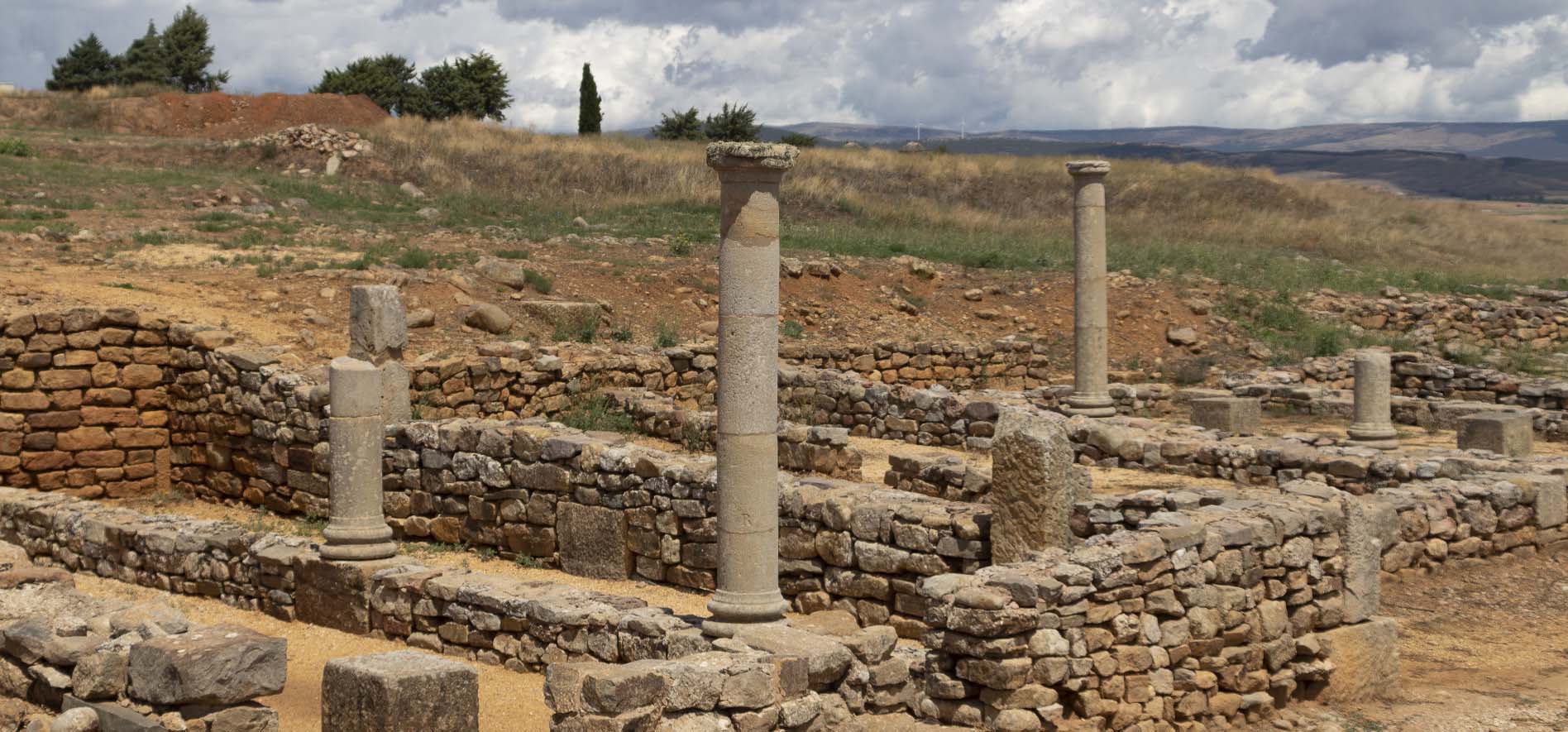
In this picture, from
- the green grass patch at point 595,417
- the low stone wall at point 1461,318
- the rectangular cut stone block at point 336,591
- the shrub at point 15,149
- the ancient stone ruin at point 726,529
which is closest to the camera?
the ancient stone ruin at point 726,529

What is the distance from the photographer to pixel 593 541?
12836 mm

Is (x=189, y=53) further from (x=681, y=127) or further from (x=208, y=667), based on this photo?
(x=208, y=667)

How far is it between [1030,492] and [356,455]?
5510 mm

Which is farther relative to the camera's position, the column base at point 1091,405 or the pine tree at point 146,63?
the pine tree at point 146,63

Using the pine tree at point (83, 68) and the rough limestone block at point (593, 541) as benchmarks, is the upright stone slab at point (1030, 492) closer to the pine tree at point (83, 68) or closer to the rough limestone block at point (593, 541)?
the rough limestone block at point (593, 541)

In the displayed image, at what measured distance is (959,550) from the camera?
10633 mm

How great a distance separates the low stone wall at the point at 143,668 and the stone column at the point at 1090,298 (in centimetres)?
1267

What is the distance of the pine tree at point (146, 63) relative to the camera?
56.3 m

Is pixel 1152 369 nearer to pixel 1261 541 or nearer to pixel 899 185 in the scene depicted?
pixel 1261 541

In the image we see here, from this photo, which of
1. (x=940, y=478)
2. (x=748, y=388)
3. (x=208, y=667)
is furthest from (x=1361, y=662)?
(x=208, y=667)

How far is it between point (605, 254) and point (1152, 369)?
9565 millimetres

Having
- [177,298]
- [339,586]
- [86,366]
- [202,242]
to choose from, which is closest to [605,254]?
[202,242]

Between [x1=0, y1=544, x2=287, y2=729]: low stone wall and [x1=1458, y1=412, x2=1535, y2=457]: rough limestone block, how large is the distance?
13661mm

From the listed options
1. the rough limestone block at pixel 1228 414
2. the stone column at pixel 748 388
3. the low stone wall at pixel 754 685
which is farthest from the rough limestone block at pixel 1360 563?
the rough limestone block at pixel 1228 414
